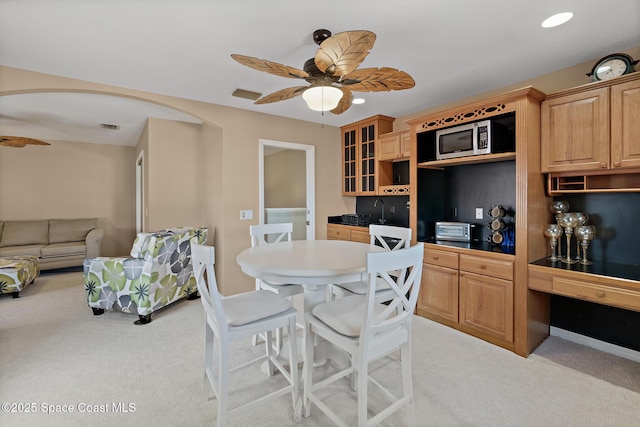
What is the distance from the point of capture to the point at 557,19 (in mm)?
1834

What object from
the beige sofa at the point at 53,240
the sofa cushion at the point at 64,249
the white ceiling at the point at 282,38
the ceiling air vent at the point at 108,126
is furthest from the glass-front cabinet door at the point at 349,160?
the sofa cushion at the point at 64,249

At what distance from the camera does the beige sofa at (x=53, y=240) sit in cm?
475

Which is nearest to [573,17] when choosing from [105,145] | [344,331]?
[344,331]

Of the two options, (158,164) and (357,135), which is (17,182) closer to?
(158,164)

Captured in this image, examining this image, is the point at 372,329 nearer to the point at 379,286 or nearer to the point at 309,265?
the point at 309,265

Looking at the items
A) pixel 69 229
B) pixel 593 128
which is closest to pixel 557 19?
pixel 593 128

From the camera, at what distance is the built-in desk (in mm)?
1851

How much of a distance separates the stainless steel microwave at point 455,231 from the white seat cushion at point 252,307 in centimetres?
210

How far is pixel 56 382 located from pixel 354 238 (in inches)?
127

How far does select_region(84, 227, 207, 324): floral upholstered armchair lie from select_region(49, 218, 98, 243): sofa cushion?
10.2ft

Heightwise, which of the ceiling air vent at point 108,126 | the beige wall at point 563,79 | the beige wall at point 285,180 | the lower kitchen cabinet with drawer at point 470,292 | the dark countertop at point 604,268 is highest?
the ceiling air vent at point 108,126

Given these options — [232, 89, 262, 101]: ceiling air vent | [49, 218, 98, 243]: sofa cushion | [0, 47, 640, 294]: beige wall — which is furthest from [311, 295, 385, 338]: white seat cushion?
[49, 218, 98, 243]: sofa cushion

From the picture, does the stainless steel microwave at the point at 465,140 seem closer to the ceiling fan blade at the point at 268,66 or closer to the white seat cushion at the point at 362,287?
the white seat cushion at the point at 362,287

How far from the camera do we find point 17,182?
208 inches
